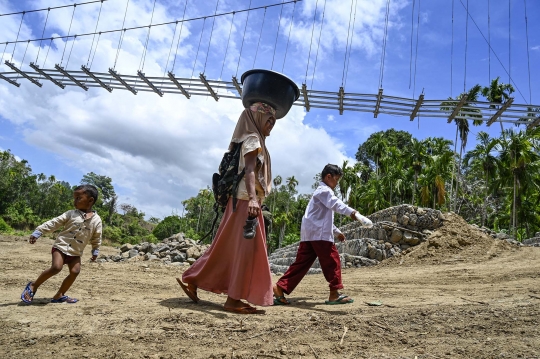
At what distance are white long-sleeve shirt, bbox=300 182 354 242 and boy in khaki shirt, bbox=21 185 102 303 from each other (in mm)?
2137

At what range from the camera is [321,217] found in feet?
13.4

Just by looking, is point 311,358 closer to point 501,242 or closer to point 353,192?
point 501,242

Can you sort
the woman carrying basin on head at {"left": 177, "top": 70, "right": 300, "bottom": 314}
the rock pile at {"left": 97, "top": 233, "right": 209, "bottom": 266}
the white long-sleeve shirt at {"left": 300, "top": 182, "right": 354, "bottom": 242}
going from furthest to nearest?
the rock pile at {"left": 97, "top": 233, "right": 209, "bottom": 266} < the white long-sleeve shirt at {"left": 300, "top": 182, "right": 354, "bottom": 242} < the woman carrying basin on head at {"left": 177, "top": 70, "right": 300, "bottom": 314}

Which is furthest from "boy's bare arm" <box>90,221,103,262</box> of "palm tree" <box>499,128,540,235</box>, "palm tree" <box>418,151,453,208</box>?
"palm tree" <box>418,151,453,208</box>

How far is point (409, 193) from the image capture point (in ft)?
115

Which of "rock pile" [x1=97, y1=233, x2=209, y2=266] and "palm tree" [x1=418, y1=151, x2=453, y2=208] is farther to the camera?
"palm tree" [x1=418, y1=151, x2=453, y2=208]

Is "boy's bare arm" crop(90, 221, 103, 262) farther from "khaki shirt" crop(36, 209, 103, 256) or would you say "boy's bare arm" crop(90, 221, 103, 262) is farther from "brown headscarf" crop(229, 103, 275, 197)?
"brown headscarf" crop(229, 103, 275, 197)

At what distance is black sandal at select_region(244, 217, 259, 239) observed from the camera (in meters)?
2.96

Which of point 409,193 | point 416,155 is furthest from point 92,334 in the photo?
point 409,193

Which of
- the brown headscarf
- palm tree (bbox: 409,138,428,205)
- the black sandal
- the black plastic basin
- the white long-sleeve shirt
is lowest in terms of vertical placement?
the black sandal

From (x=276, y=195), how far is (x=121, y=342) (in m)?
50.2

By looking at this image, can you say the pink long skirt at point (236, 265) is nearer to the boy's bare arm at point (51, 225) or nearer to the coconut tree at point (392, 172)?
the boy's bare arm at point (51, 225)

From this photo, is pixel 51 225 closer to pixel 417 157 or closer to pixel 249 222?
pixel 249 222

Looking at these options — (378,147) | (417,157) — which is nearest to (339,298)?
(417,157)
